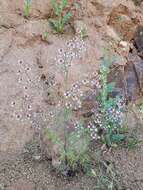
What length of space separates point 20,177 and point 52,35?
1361 millimetres

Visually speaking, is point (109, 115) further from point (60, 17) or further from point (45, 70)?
point (60, 17)

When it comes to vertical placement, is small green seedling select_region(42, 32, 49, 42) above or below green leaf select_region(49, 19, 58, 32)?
below

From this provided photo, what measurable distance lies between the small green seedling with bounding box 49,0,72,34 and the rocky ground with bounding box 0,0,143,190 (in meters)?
0.05

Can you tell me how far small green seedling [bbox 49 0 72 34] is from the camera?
172 inches

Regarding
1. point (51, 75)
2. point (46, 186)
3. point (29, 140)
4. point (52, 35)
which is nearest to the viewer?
point (46, 186)

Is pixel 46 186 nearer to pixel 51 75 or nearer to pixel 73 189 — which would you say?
pixel 73 189

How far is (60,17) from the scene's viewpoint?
4367 millimetres

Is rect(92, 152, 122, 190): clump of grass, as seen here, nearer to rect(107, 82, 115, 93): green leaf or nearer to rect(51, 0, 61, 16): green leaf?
rect(107, 82, 115, 93): green leaf

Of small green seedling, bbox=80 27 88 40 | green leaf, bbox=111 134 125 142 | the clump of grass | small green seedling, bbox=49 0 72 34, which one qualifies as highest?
small green seedling, bbox=49 0 72 34

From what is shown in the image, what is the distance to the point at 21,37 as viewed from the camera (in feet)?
14.1

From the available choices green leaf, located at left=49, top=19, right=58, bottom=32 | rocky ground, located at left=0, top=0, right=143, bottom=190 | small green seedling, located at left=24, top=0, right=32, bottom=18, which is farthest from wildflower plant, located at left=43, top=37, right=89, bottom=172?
small green seedling, located at left=24, top=0, right=32, bottom=18

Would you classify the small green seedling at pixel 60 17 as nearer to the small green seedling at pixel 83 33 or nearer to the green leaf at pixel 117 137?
the small green seedling at pixel 83 33

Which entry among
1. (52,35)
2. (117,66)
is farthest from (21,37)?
(117,66)

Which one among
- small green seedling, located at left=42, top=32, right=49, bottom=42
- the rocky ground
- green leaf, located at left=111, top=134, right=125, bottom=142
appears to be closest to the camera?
the rocky ground
